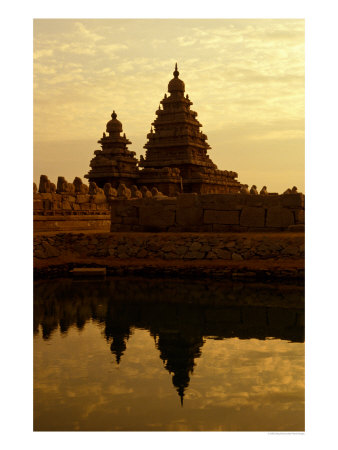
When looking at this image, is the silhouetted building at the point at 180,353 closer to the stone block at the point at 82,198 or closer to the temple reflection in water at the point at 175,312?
the temple reflection in water at the point at 175,312

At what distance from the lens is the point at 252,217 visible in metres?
14.8

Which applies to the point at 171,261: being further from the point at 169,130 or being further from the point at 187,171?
the point at 169,130

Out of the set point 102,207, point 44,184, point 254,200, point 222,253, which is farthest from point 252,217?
point 102,207

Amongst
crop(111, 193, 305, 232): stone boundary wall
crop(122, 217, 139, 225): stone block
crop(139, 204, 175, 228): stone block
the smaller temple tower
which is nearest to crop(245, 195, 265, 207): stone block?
crop(111, 193, 305, 232): stone boundary wall

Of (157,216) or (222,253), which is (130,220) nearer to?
(157,216)

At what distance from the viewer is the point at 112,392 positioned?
5289 millimetres

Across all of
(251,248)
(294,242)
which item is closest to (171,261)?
(251,248)

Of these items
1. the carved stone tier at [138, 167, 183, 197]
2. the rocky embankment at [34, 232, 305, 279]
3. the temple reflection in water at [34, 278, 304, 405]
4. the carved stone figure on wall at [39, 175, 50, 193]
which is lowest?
the temple reflection in water at [34, 278, 304, 405]

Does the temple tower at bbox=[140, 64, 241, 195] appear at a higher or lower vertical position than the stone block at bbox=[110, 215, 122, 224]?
higher

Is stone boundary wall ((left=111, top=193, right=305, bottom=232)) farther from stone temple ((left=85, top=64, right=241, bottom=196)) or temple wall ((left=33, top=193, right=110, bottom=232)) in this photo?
stone temple ((left=85, top=64, right=241, bottom=196))

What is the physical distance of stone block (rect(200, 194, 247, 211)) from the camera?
14945 millimetres

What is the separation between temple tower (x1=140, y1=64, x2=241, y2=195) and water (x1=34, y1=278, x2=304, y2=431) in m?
27.7

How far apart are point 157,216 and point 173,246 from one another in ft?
6.46

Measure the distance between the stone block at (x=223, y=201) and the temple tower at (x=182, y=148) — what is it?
2209 cm
